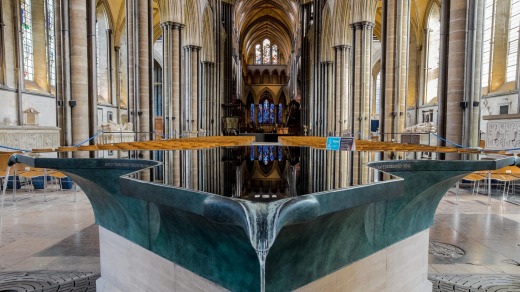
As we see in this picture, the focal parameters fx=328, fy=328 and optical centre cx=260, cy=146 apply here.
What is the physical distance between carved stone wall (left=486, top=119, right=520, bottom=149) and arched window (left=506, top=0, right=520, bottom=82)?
34.7ft

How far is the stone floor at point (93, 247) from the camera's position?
344 cm

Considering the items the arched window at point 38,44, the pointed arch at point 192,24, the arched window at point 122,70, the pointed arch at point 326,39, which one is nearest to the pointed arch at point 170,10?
the pointed arch at point 192,24

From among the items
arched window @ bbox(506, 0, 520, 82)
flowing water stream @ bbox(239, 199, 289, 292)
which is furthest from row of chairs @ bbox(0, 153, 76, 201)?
arched window @ bbox(506, 0, 520, 82)

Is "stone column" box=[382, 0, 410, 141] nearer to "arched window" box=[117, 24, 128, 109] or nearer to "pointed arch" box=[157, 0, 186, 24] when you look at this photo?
"pointed arch" box=[157, 0, 186, 24]

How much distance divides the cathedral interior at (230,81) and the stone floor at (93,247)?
0.33 meters

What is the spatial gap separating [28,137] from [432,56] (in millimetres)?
27959

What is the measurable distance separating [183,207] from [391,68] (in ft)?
45.7

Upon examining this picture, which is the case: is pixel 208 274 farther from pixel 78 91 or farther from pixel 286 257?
pixel 78 91

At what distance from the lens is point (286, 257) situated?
54.8 inches

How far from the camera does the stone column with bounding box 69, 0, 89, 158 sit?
9.98m

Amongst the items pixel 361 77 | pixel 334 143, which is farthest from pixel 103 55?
pixel 334 143

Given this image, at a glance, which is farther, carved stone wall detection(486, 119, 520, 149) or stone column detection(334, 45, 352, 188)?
stone column detection(334, 45, 352, 188)

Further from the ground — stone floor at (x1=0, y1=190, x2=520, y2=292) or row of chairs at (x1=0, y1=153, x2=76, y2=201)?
row of chairs at (x1=0, y1=153, x2=76, y2=201)

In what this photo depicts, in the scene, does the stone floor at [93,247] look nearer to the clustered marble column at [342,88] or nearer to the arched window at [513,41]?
the clustered marble column at [342,88]
